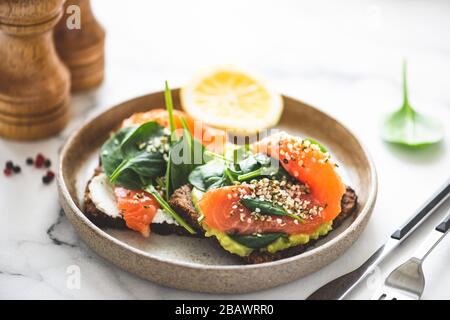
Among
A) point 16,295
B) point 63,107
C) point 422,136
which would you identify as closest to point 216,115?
point 63,107

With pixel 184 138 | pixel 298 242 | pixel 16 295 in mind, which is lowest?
pixel 16 295

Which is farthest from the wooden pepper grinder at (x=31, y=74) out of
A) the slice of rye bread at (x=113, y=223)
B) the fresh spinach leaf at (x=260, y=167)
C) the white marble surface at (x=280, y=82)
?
the fresh spinach leaf at (x=260, y=167)

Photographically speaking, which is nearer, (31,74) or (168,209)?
(168,209)

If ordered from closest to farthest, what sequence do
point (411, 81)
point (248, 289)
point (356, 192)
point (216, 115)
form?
1. point (248, 289)
2. point (356, 192)
3. point (216, 115)
4. point (411, 81)

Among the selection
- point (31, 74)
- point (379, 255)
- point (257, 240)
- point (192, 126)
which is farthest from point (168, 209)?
point (31, 74)

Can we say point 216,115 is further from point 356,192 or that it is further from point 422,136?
point 422,136

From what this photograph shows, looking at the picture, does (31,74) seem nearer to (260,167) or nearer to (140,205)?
(140,205)

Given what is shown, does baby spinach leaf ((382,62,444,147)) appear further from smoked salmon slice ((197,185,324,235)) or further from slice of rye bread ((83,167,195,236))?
slice of rye bread ((83,167,195,236))
